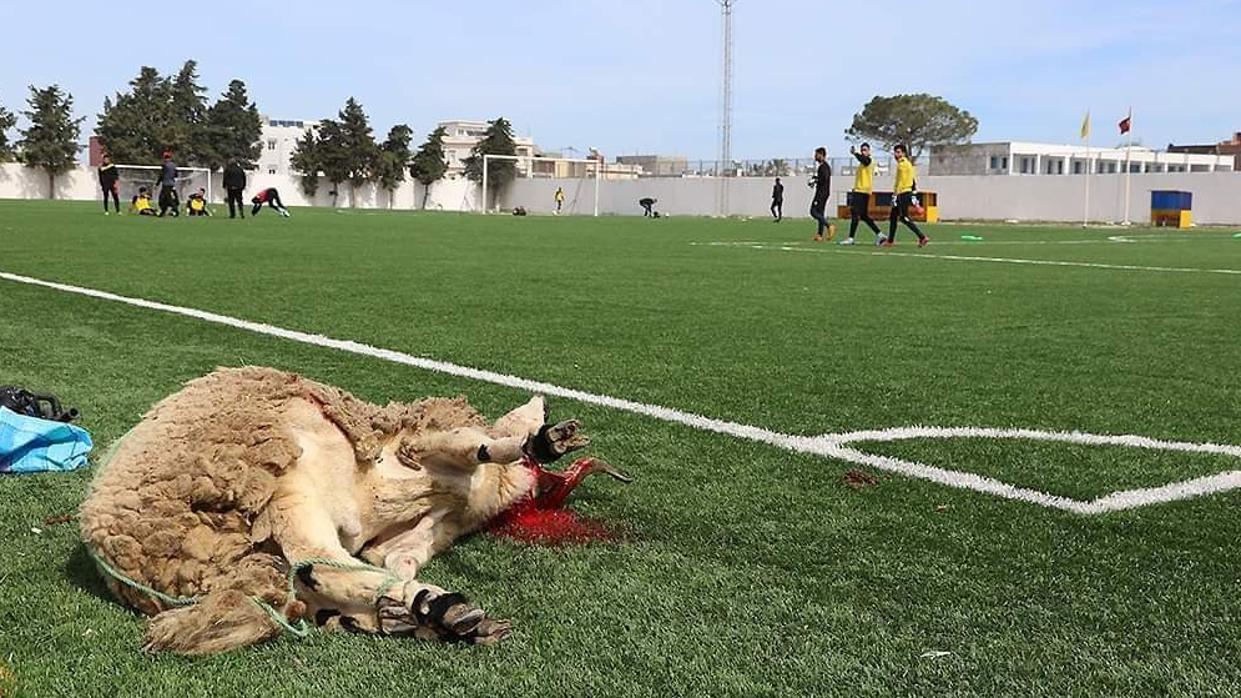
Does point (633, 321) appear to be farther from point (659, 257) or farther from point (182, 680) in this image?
point (659, 257)

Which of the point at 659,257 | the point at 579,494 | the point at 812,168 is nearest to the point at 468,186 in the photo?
the point at 812,168

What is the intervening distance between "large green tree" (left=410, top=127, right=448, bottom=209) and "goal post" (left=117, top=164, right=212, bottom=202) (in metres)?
16.0

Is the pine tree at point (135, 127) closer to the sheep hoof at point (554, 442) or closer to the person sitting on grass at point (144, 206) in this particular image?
the person sitting on grass at point (144, 206)

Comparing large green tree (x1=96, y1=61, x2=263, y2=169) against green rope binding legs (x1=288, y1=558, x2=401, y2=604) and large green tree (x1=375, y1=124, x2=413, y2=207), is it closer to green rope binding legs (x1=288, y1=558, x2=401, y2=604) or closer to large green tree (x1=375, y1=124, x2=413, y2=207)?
large green tree (x1=375, y1=124, x2=413, y2=207)

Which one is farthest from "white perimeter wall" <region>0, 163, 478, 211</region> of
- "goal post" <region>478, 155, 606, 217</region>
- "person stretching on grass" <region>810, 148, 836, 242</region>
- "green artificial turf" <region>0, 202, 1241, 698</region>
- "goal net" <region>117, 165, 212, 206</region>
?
"green artificial turf" <region>0, 202, 1241, 698</region>

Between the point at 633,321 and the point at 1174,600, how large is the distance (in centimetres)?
582

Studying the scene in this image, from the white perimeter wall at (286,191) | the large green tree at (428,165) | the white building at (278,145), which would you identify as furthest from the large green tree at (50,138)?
the white building at (278,145)

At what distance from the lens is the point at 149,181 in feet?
181

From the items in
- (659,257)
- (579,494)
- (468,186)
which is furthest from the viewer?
(468,186)

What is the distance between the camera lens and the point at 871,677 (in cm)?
228

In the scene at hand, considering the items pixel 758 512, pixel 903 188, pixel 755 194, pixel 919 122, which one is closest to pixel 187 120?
pixel 755 194

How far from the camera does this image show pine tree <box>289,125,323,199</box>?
74.7 m

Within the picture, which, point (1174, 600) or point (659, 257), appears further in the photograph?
point (659, 257)

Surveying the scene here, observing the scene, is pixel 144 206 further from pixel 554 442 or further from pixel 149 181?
pixel 554 442
